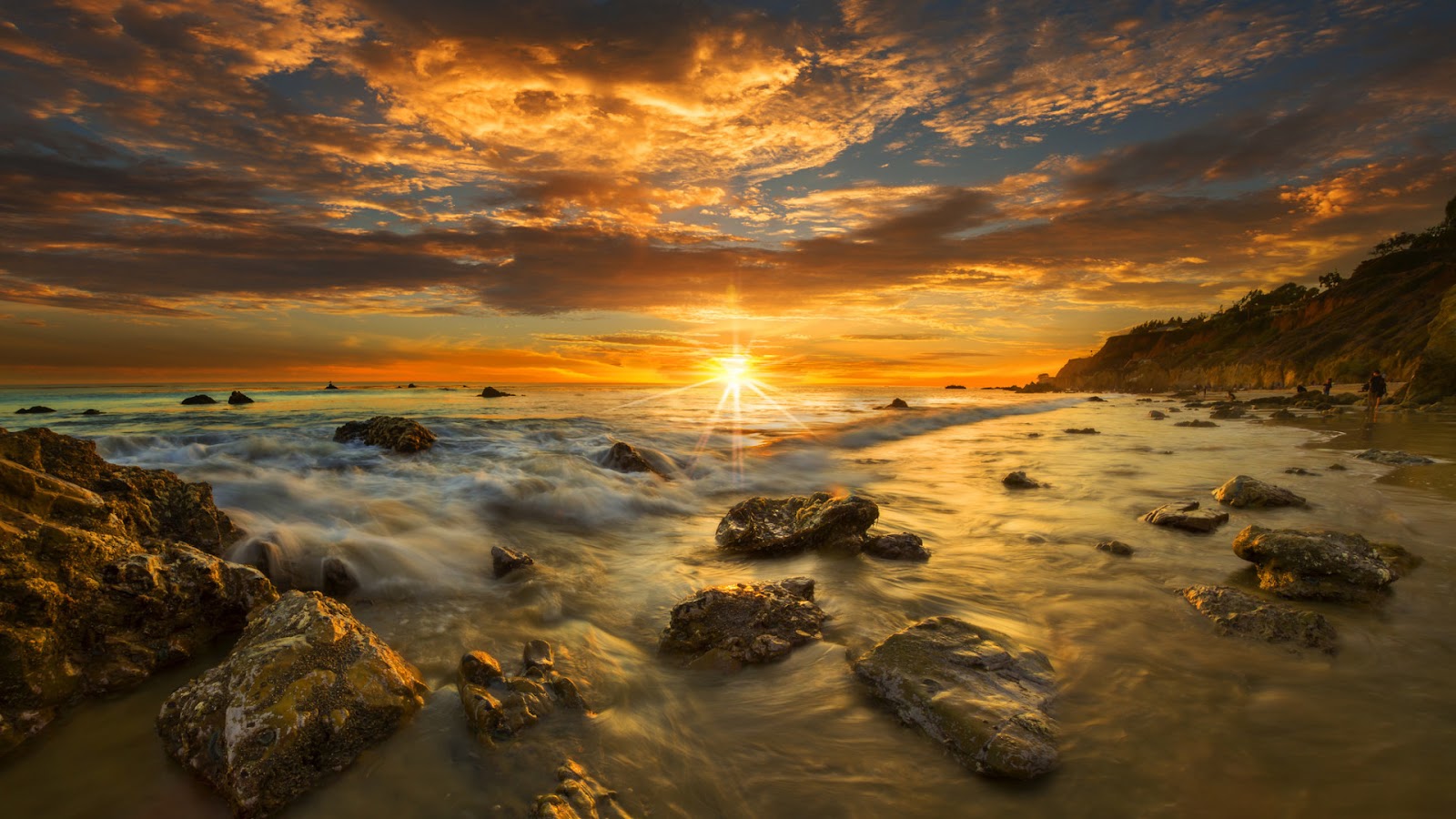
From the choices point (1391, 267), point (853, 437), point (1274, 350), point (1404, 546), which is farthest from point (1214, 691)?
point (1391, 267)

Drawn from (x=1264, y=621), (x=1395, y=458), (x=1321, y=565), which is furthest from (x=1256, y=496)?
(x=1395, y=458)

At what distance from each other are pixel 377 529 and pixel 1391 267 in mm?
117001

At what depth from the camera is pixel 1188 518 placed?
764 centimetres

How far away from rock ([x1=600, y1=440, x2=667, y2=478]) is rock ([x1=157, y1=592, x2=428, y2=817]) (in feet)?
30.2

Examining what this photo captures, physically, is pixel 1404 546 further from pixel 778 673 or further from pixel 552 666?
pixel 552 666

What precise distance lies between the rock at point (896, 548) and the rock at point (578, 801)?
475cm

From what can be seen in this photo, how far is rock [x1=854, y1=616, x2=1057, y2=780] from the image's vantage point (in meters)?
3.15

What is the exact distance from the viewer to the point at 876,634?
16.0 ft

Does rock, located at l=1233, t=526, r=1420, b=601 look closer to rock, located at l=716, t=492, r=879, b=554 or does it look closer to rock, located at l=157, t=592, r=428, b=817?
rock, located at l=716, t=492, r=879, b=554

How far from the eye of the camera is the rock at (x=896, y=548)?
23.1 feet

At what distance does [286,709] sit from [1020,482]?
11825 mm

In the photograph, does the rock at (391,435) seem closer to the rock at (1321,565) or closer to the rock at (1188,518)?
the rock at (1188,518)

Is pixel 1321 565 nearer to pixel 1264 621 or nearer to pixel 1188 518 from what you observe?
pixel 1264 621

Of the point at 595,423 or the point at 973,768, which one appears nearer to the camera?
the point at 973,768
